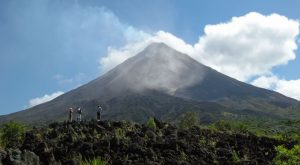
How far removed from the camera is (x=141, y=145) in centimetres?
2377

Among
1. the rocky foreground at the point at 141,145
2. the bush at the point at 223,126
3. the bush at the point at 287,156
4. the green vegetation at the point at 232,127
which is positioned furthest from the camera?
the bush at the point at 223,126

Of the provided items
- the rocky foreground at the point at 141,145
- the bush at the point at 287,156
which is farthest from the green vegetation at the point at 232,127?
the bush at the point at 287,156

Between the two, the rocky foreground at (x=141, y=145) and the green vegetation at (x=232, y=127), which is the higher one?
the green vegetation at (x=232, y=127)

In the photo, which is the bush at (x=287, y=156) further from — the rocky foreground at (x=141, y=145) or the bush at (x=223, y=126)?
the bush at (x=223, y=126)

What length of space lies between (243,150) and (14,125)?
19.9m

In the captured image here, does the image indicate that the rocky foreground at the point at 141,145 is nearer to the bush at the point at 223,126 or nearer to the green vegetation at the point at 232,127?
the green vegetation at the point at 232,127

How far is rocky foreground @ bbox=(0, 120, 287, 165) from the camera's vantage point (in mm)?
21734

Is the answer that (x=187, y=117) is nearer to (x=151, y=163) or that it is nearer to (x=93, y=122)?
(x=93, y=122)

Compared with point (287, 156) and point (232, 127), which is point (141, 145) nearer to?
point (287, 156)

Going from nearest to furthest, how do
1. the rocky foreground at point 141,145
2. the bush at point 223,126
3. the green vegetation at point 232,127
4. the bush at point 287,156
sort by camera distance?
the bush at point 287,156
the rocky foreground at point 141,145
the green vegetation at point 232,127
the bush at point 223,126

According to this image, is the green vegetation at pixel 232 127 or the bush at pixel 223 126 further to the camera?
the bush at pixel 223 126

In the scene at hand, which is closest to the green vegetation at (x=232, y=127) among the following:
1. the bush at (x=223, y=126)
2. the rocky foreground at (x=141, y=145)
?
the bush at (x=223, y=126)

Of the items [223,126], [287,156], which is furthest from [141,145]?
[223,126]

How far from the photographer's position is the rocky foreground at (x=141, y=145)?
2173 cm
